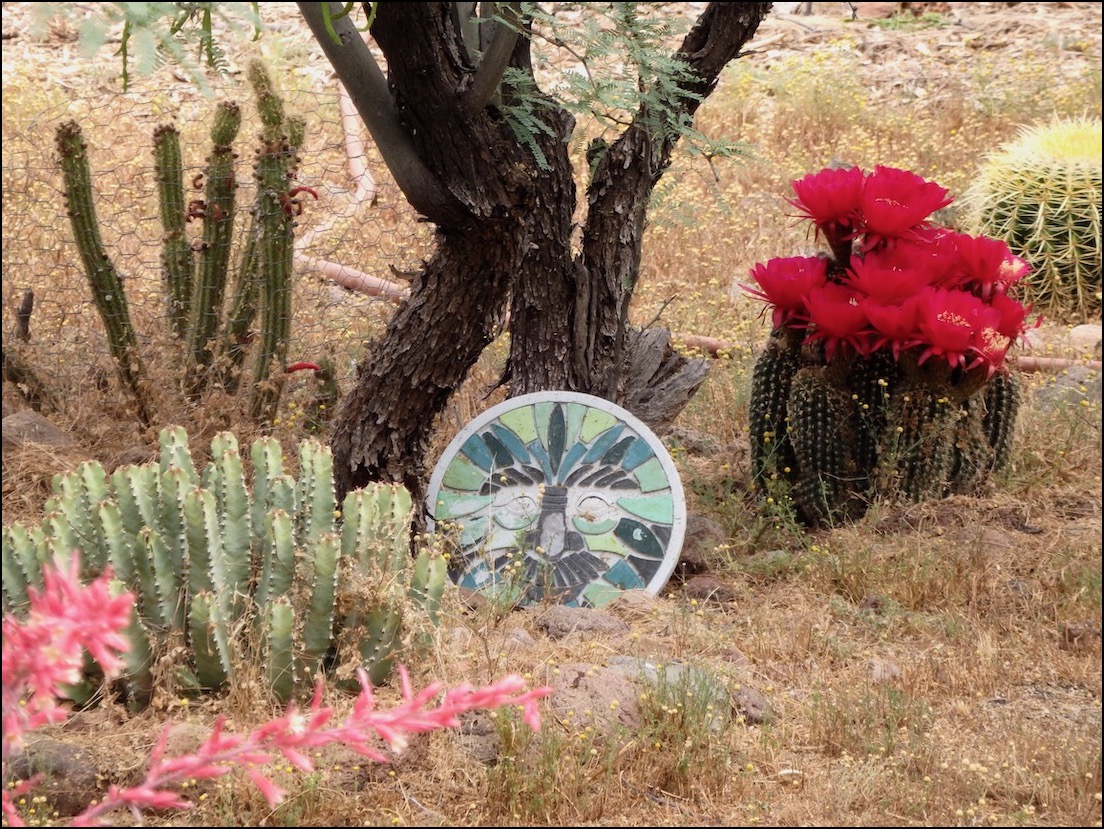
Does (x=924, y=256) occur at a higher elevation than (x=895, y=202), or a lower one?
lower

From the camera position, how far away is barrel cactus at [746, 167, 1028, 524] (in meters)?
4.40

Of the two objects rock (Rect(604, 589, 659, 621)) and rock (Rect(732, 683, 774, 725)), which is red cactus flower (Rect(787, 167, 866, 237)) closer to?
rock (Rect(604, 589, 659, 621))

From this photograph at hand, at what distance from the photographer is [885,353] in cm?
455

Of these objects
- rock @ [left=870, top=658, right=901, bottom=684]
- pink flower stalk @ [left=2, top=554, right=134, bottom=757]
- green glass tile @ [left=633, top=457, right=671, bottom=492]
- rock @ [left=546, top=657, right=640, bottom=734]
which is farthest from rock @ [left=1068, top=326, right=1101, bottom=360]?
pink flower stalk @ [left=2, top=554, right=134, bottom=757]

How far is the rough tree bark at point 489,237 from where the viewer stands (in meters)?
3.61

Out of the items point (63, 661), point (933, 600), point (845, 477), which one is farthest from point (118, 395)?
point (63, 661)

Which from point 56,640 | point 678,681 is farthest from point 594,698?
point 56,640

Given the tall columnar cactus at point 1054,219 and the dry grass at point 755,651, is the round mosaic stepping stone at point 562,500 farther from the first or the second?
the tall columnar cactus at point 1054,219

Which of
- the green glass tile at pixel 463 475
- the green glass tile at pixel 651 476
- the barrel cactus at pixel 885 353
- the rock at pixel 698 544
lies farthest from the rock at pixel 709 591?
the green glass tile at pixel 463 475

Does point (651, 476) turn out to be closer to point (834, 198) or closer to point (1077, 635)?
point (834, 198)

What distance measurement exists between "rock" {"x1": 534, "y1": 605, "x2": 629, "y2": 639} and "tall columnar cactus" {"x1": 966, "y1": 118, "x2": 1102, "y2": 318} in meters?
4.48

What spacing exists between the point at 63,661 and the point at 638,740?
57.3 inches

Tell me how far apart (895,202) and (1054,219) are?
3255 mm

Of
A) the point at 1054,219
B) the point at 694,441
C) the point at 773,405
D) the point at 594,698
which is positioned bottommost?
the point at 594,698
